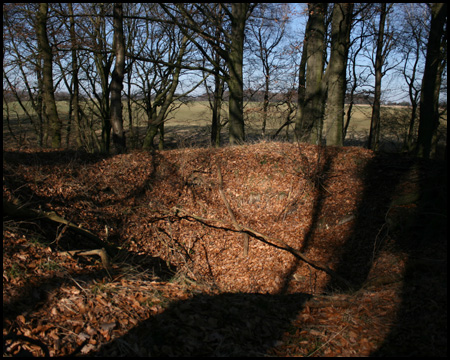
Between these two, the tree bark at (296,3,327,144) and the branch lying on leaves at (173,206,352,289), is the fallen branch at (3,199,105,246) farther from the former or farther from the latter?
the tree bark at (296,3,327,144)

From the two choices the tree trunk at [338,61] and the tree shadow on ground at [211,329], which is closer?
the tree shadow on ground at [211,329]

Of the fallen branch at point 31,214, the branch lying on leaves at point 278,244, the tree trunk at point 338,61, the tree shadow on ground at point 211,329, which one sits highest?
the tree trunk at point 338,61

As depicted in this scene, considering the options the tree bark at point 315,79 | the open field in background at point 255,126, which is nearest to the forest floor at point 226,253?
the tree bark at point 315,79

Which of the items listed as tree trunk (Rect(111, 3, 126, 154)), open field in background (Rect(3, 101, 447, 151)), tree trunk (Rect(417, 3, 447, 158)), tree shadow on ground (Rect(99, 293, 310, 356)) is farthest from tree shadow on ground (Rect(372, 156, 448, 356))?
tree trunk (Rect(111, 3, 126, 154))

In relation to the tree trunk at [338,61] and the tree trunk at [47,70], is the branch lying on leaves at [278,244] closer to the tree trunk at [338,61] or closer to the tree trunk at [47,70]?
the tree trunk at [338,61]

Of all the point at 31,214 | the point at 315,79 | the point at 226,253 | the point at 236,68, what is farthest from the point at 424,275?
the point at 236,68

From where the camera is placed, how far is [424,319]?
434 cm

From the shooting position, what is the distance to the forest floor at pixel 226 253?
4.06 m

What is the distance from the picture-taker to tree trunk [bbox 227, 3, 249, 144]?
13969mm

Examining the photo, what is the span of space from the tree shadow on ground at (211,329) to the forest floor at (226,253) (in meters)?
0.02

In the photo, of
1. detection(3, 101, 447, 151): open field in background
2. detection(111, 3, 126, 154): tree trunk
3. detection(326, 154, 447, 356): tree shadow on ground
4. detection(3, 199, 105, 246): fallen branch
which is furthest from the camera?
detection(3, 101, 447, 151): open field in background

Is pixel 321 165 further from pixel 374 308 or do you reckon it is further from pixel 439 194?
pixel 374 308

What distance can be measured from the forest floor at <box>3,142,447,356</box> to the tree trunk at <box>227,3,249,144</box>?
8.67 ft

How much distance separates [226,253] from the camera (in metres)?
9.16
